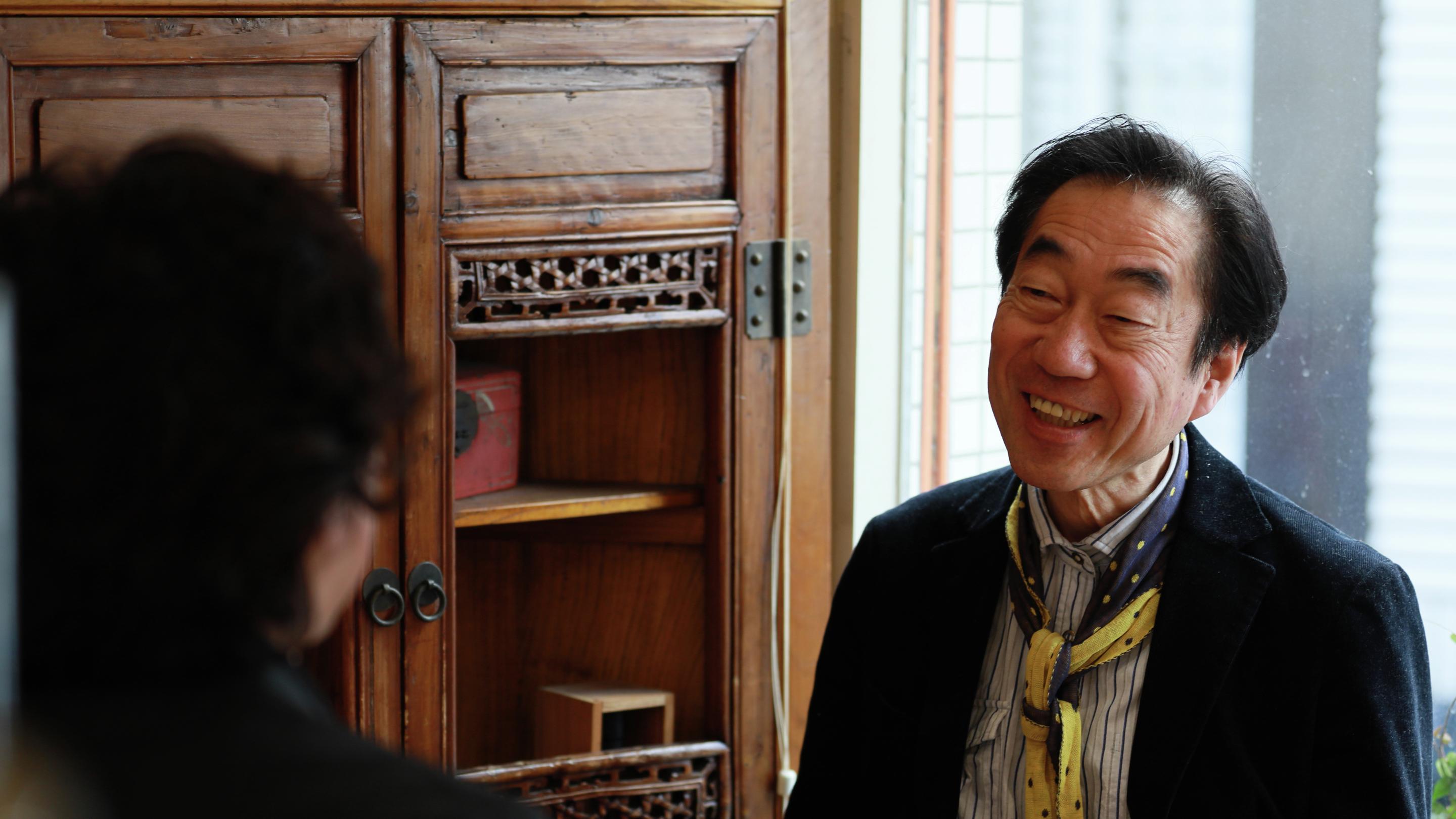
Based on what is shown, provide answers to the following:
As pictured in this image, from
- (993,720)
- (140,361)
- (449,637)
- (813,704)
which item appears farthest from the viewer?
(449,637)

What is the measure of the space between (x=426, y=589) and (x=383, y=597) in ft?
0.19

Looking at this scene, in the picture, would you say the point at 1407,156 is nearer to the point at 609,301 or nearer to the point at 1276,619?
the point at 1276,619

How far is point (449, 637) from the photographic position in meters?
1.94

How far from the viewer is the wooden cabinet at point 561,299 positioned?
174cm

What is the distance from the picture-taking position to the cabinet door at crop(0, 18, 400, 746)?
166 cm

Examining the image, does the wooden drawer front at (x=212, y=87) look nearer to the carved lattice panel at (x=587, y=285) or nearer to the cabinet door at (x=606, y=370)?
the cabinet door at (x=606, y=370)

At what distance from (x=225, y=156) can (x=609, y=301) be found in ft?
4.30

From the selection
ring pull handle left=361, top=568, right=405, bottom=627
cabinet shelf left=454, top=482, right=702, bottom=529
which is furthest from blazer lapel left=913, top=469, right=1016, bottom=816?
ring pull handle left=361, top=568, right=405, bottom=627

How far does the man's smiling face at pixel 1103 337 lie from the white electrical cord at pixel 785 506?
1.64 ft

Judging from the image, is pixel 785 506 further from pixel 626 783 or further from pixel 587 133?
pixel 587 133

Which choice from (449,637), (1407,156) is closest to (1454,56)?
(1407,156)

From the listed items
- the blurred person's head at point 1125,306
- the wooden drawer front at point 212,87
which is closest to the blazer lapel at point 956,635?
the blurred person's head at point 1125,306

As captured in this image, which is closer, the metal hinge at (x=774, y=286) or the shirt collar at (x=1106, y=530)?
the shirt collar at (x=1106, y=530)

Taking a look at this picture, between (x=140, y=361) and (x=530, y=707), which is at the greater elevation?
(x=140, y=361)
